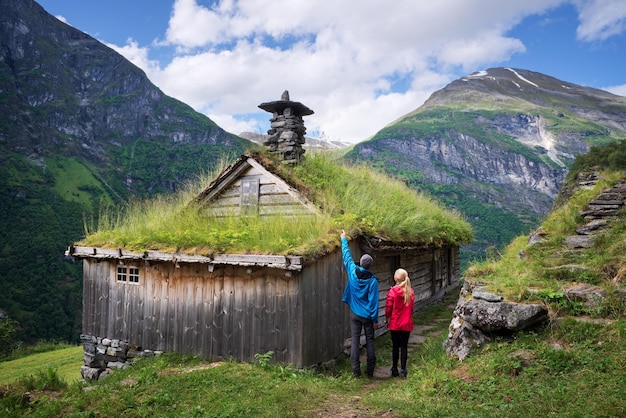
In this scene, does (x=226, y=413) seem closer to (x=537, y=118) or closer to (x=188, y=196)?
(x=188, y=196)

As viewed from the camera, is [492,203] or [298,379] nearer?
[298,379]

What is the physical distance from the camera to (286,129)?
12.6 m

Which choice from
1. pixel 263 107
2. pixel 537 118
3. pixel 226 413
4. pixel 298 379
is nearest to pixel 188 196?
pixel 263 107

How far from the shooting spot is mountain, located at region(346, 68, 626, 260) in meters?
88.4

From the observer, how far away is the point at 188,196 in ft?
43.2

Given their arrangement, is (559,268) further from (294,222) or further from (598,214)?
(294,222)

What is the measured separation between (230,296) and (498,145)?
111 m

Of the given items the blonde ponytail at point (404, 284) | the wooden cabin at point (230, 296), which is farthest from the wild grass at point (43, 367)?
the blonde ponytail at point (404, 284)

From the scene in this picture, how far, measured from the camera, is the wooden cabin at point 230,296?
8359mm

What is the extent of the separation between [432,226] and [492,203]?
262 feet

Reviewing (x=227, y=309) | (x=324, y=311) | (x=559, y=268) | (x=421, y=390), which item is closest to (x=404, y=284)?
(x=421, y=390)

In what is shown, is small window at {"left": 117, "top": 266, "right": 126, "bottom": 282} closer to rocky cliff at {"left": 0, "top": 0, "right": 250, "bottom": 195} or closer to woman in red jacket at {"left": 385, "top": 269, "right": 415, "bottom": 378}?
woman in red jacket at {"left": 385, "top": 269, "right": 415, "bottom": 378}

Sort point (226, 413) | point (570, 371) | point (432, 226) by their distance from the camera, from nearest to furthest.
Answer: point (570, 371) → point (226, 413) → point (432, 226)

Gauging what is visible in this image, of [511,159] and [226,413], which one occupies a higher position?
[511,159]
